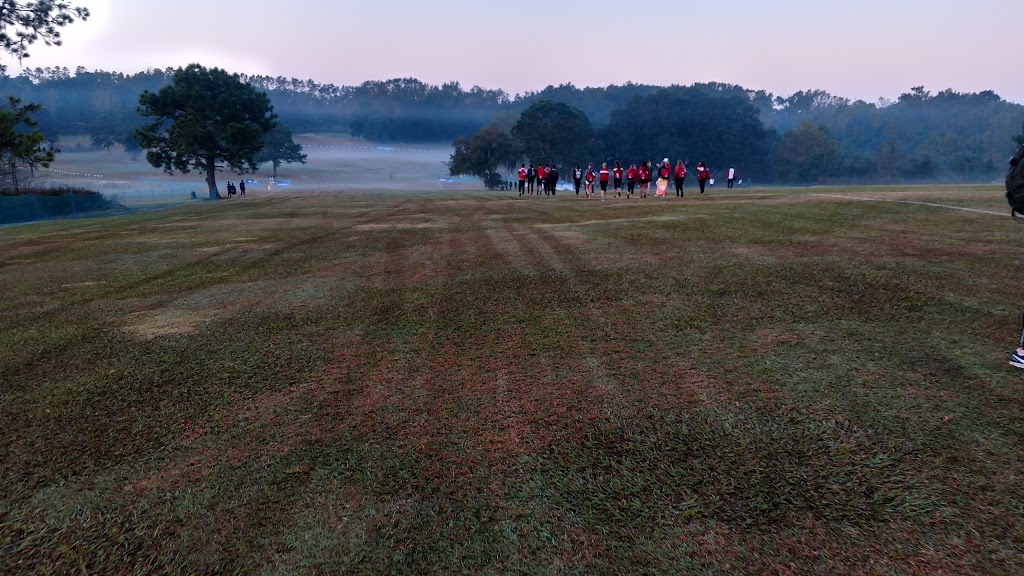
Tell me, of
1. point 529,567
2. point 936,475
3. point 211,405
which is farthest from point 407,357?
point 936,475

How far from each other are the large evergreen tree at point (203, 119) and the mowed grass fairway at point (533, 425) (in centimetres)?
4738

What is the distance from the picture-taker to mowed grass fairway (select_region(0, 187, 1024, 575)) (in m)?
2.80

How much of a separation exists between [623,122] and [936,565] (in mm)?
106937

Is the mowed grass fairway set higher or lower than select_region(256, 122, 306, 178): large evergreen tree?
lower

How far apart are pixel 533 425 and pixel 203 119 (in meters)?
56.9

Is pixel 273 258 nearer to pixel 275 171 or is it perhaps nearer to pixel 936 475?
pixel 936 475

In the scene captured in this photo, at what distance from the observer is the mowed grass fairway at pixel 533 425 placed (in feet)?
9.20

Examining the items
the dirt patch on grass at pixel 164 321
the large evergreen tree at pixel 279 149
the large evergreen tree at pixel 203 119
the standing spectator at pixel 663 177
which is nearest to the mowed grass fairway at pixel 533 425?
the dirt patch on grass at pixel 164 321

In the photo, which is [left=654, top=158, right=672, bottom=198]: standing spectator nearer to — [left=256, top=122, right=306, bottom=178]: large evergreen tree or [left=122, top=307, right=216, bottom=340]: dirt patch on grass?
[left=122, top=307, right=216, bottom=340]: dirt patch on grass

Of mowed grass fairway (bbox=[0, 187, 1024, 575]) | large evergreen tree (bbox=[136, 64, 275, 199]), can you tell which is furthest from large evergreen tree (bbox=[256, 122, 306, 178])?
mowed grass fairway (bbox=[0, 187, 1024, 575])

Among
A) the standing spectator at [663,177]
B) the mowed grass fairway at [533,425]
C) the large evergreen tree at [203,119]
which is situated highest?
the large evergreen tree at [203,119]

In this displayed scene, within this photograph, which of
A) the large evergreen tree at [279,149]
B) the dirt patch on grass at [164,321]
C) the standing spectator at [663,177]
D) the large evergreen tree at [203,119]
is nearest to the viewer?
the dirt patch on grass at [164,321]

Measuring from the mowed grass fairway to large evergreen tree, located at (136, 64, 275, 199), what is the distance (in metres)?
47.4

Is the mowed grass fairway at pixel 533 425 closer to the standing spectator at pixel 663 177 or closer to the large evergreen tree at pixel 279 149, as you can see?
the standing spectator at pixel 663 177
